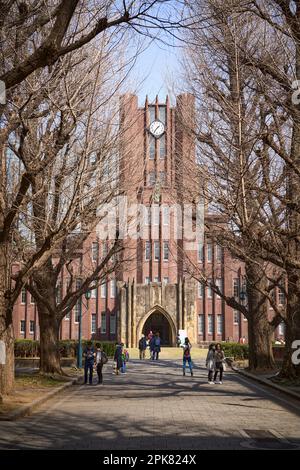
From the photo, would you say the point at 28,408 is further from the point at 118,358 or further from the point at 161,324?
the point at 161,324

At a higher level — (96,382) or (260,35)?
(260,35)

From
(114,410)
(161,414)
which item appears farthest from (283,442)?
(114,410)

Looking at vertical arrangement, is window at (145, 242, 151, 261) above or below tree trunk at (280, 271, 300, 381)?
above

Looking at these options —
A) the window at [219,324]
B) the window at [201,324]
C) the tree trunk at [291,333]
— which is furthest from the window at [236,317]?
the tree trunk at [291,333]

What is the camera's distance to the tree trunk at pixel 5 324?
49.4 feet

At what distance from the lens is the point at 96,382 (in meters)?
23.8

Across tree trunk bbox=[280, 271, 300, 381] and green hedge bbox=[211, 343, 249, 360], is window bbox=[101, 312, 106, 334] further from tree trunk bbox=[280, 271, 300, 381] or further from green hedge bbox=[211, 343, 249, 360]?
tree trunk bbox=[280, 271, 300, 381]

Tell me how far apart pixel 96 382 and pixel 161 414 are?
10.6 metres

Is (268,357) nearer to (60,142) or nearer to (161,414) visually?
(161,414)

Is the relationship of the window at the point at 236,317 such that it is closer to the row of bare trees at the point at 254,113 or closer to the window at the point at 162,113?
the window at the point at 162,113

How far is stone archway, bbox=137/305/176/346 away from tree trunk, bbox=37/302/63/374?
1281 inches

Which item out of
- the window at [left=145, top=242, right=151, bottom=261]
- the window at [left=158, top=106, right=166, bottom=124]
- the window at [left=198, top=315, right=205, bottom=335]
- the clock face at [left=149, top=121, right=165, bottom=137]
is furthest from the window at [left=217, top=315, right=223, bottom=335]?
the window at [left=158, top=106, right=166, bottom=124]

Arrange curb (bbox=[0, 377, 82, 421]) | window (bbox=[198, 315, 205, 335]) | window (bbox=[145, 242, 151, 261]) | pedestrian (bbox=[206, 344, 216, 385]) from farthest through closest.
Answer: window (bbox=[145, 242, 151, 261]), window (bbox=[198, 315, 205, 335]), pedestrian (bbox=[206, 344, 216, 385]), curb (bbox=[0, 377, 82, 421])

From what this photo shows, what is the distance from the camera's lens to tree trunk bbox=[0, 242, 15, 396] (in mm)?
15070
